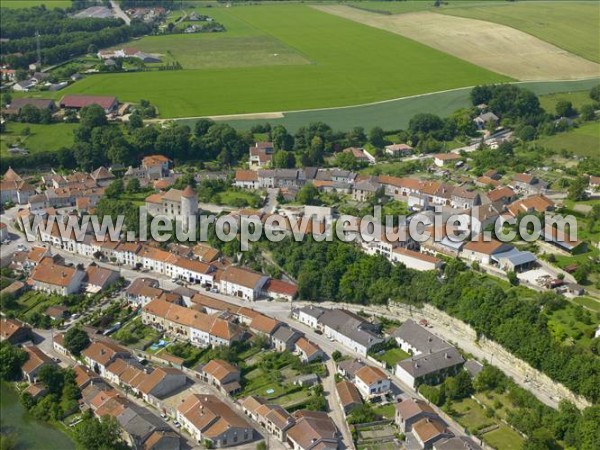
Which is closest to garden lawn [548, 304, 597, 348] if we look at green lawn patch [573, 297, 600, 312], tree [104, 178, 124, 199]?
green lawn patch [573, 297, 600, 312]

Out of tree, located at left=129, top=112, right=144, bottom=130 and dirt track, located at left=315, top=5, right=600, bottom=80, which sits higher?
dirt track, located at left=315, top=5, right=600, bottom=80

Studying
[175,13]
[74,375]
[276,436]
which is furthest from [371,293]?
[175,13]

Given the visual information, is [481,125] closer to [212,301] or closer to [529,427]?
[212,301]

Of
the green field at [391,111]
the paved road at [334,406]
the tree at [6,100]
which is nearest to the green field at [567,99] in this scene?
the green field at [391,111]

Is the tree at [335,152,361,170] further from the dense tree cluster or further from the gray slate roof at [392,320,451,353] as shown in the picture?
the dense tree cluster

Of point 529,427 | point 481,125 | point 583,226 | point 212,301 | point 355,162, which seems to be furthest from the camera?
point 481,125

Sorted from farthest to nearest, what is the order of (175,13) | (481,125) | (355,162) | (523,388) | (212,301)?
(175,13) → (481,125) → (355,162) → (212,301) → (523,388)

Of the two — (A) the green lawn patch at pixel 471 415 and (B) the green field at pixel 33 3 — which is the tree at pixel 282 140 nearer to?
(A) the green lawn patch at pixel 471 415
